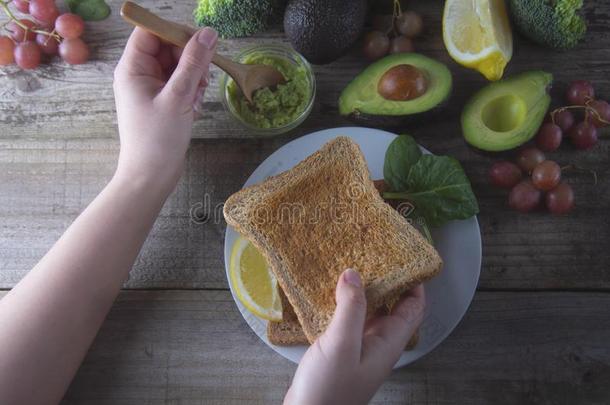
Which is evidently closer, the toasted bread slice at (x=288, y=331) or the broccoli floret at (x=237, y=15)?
the toasted bread slice at (x=288, y=331)

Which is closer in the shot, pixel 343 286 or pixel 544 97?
pixel 343 286

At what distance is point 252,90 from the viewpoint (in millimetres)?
1304

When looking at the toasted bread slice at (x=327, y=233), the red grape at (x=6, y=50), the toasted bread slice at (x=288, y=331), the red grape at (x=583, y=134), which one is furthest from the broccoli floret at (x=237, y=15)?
the red grape at (x=583, y=134)

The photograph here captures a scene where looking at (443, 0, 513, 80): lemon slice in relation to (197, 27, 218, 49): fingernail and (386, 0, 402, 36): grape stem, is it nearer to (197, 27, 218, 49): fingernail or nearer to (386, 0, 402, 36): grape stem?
(386, 0, 402, 36): grape stem

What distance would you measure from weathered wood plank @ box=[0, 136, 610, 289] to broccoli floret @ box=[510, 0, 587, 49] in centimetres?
28

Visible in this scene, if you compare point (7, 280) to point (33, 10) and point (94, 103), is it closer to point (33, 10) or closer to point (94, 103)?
point (94, 103)

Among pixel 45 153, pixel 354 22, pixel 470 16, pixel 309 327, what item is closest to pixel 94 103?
pixel 45 153

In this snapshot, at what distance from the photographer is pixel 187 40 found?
3.87ft

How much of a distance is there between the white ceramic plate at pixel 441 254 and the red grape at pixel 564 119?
349 millimetres

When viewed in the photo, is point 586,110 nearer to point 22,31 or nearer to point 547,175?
point 547,175

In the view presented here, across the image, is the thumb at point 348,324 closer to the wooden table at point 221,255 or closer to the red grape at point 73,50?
the wooden table at point 221,255

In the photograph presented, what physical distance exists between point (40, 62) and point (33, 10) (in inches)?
5.2

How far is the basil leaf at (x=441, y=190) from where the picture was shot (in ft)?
3.96

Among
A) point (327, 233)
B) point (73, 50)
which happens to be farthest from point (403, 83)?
point (73, 50)
